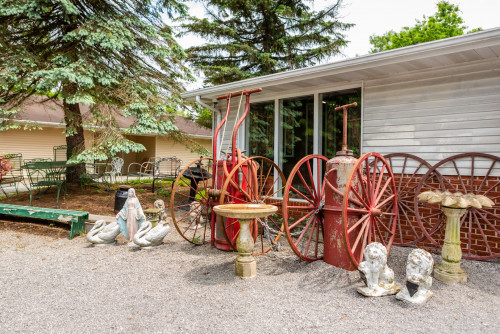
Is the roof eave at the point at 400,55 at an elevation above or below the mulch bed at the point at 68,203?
above

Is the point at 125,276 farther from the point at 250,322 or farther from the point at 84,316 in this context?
the point at 250,322

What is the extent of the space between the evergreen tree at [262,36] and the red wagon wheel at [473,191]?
371 inches

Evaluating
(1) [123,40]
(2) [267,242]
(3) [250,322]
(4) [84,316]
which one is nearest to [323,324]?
(3) [250,322]

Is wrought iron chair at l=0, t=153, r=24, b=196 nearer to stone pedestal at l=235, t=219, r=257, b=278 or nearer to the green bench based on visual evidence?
the green bench

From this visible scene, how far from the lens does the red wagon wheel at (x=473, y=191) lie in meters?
3.86

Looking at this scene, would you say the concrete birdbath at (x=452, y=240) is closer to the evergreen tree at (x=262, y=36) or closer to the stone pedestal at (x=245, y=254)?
the stone pedestal at (x=245, y=254)

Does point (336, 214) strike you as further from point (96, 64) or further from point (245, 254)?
point (96, 64)

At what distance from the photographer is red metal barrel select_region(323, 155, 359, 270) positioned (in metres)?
3.48

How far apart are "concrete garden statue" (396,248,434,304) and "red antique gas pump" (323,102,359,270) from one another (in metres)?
0.74

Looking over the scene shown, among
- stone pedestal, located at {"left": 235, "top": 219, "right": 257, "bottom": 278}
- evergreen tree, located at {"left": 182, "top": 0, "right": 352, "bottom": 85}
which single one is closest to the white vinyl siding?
evergreen tree, located at {"left": 182, "top": 0, "right": 352, "bottom": 85}

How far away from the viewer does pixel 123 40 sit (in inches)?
282

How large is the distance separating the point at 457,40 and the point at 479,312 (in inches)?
109

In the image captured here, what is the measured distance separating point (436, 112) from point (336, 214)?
214 centimetres

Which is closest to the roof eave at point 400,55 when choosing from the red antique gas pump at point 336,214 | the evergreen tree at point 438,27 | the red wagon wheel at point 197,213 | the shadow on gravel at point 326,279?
the red antique gas pump at point 336,214
